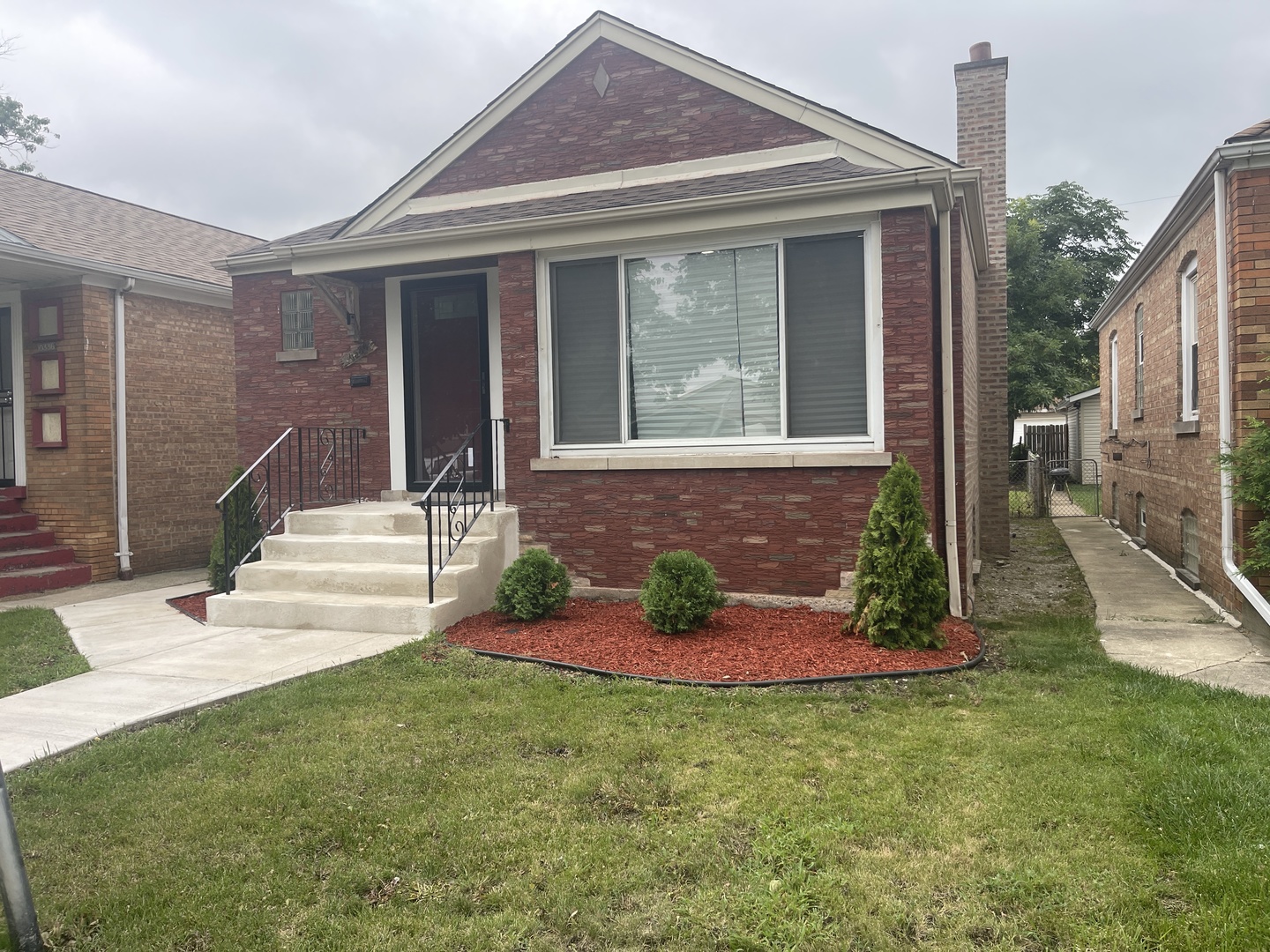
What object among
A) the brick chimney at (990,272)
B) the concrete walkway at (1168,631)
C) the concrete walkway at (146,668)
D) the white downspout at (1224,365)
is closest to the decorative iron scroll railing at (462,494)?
the concrete walkway at (146,668)

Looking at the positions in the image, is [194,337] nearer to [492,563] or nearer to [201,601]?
[201,601]

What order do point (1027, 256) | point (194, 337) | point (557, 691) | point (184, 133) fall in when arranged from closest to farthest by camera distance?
point (557, 691)
point (194, 337)
point (1027, 256)
point (184, 133)

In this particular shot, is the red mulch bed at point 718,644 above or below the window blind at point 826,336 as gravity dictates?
below

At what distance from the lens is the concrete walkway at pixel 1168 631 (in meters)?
5.41

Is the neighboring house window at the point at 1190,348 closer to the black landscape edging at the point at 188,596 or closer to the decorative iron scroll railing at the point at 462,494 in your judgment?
the decorative iron scroll railing at the point at 462,494

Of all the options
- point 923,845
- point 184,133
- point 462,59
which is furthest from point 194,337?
point 184,133

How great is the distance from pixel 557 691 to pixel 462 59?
31075 millimetres

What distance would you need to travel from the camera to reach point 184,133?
41.0m

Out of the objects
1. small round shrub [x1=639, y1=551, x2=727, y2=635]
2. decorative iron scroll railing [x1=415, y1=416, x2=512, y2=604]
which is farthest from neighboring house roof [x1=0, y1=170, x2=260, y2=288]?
small round shrub [x1=639, y1=551, x2=727, y2=635]

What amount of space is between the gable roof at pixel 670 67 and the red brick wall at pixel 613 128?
63 mm

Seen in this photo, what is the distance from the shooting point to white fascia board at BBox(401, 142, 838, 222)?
808 cm

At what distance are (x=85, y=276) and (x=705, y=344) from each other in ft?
25.9

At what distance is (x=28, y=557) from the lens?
33.0 feet

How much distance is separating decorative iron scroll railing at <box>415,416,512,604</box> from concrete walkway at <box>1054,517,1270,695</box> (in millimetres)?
5055
